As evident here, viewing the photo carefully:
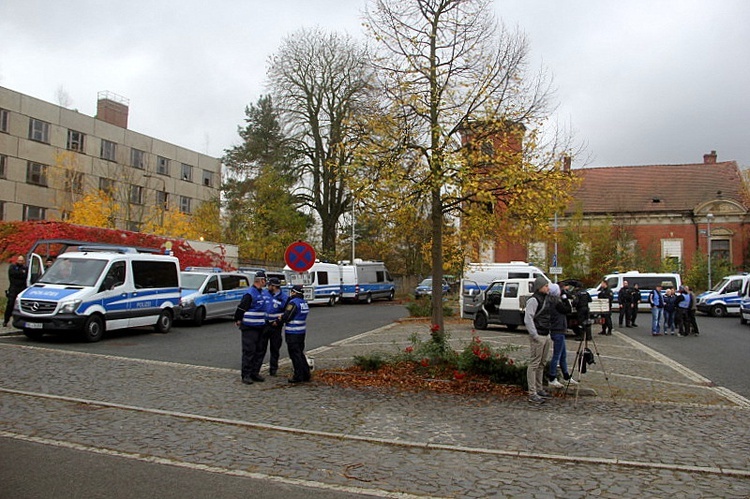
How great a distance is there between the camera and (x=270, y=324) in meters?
9.98

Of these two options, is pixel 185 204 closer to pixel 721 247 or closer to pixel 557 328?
pixel 721 247

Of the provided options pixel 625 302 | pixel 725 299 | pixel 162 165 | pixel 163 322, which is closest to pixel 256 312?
pixel 163 322

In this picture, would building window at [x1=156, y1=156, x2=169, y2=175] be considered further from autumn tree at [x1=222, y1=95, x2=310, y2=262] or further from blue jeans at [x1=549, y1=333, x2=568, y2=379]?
blue jeans at [x1=549, y1=333, x2=568, y2=379]

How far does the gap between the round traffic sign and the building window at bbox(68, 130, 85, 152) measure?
137ft

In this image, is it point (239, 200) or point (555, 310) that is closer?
point (555, 310)

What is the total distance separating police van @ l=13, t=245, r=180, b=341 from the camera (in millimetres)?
13789

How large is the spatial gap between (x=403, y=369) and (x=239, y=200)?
34.6 metres

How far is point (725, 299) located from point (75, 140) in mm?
45330

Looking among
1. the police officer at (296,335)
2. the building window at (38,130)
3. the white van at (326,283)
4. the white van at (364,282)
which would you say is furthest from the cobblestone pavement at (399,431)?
the building window at (38,130)

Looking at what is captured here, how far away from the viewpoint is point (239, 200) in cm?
4281

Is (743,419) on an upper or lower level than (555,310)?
lower

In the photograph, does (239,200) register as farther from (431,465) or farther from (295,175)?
(431,465)

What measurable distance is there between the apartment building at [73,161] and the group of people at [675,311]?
32.6 meters

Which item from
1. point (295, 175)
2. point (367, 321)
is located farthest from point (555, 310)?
point (295, 175)
